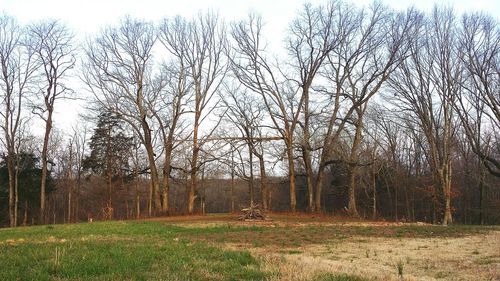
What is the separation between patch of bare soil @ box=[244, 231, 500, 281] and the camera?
22.6 ft

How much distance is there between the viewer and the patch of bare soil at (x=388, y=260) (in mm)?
6902

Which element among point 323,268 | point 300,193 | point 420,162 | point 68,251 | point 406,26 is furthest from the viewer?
point 300,193

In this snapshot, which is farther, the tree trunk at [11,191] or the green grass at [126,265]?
the tree trunk at [11,191]

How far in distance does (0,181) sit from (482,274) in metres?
44.3

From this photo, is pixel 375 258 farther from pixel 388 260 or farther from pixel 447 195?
pixel 447 195

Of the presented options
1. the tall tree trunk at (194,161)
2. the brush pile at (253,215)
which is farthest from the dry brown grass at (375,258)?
the tall tree trunk at (194,161)

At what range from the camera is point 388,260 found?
9.00 metres

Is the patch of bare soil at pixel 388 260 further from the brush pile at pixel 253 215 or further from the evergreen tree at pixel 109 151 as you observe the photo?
the evergreen tree at pixel 109 151

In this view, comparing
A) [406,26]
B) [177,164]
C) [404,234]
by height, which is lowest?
[404,234]

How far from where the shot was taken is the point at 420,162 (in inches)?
2012

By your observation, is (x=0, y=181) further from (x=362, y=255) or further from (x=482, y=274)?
(x=482, y=274)

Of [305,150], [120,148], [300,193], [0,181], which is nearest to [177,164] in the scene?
[120,148]

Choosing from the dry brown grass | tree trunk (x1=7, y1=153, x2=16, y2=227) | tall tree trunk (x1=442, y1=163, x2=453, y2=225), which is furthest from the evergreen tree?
the dry brown grass

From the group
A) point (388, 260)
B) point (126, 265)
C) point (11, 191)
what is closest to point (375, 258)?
point (388, 260)
